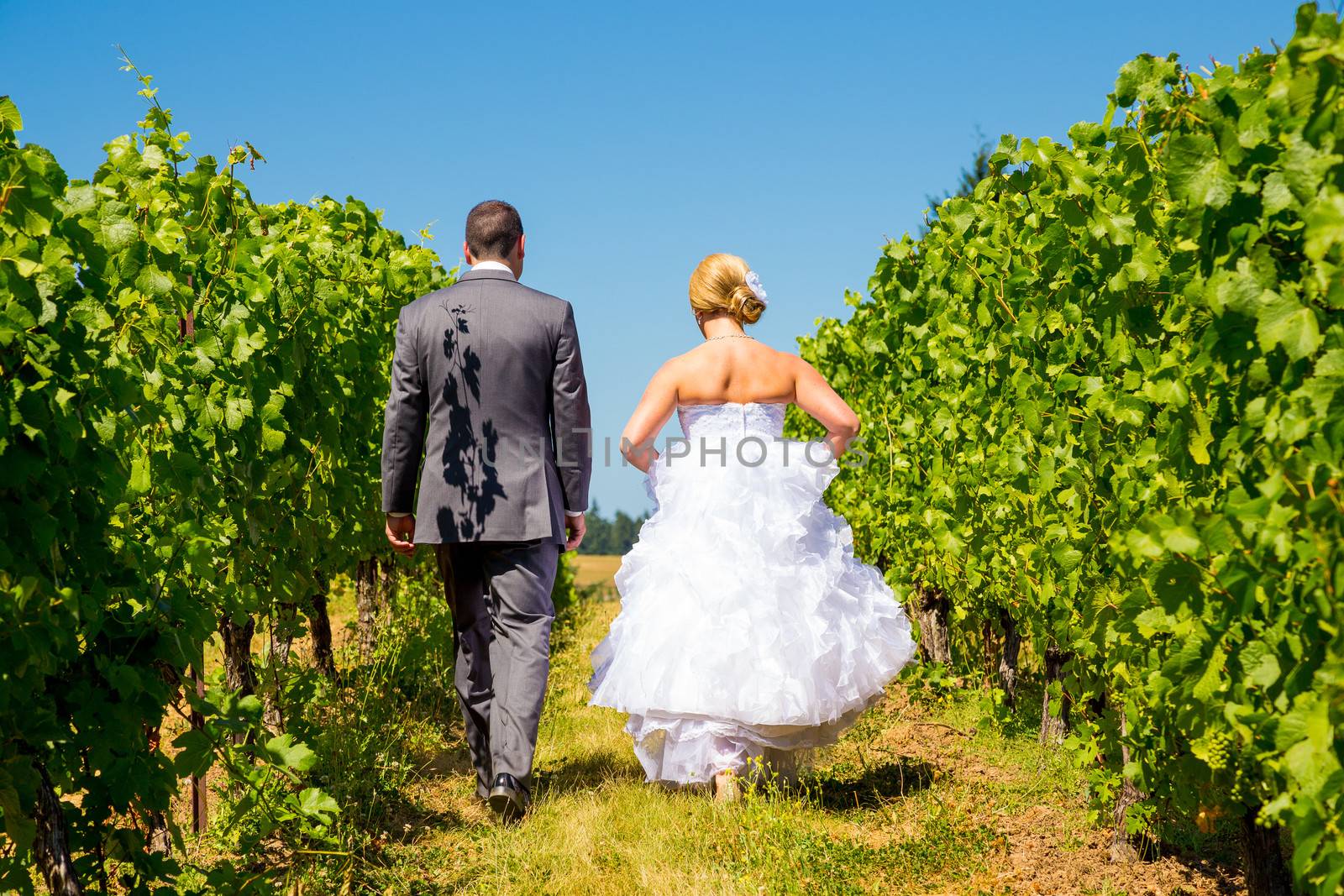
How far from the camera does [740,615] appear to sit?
477 centimetres

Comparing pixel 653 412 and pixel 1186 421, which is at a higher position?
pixel 653 412

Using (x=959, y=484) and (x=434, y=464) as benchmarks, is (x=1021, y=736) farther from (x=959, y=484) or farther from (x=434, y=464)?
(x=434, y=464)

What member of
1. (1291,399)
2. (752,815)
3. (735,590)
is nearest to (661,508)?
(735,590)

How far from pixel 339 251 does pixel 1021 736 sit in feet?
14.8

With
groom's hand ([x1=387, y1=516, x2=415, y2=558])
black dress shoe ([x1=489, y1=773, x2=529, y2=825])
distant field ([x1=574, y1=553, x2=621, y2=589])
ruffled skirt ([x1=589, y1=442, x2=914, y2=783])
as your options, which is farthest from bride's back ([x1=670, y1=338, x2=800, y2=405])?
distant field ([x1=574, y1=553, x2=621, y2=589])

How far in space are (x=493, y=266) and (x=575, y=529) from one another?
1.22 meters

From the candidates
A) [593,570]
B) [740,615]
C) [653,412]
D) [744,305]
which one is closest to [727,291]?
[744,305]

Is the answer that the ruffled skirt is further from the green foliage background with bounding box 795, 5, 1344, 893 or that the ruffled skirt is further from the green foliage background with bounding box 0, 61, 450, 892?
the green foliage background with bounding box 0, 61, 450, 892

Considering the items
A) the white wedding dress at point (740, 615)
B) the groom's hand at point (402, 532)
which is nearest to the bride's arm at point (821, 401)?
the white wedding dress at point (740, 615)

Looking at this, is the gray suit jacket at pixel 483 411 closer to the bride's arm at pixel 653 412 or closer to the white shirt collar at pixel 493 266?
the white shirt collar at pixel 493 266

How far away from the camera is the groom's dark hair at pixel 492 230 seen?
4.98 m

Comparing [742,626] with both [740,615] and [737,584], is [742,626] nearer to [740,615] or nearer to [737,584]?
[740,615]

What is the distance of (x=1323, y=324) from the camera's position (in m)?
2.25

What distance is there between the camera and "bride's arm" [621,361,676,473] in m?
5.11
